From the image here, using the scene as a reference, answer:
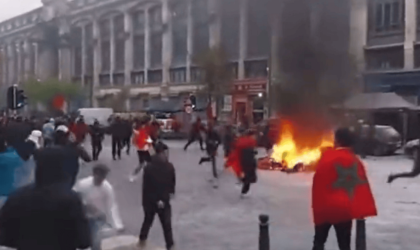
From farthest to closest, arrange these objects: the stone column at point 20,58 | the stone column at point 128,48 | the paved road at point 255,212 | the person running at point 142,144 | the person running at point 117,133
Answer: the stone column at point 20,58, the stone column at point 128,48, the person running at point 117,133, the person running at point 142,144, the paved road at point 255,212

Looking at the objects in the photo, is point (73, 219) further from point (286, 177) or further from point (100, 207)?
point (286, 177)

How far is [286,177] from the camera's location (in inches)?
640

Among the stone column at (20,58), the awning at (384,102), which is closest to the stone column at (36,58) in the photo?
the stone column at (20,58)

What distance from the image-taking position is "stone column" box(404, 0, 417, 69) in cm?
3172

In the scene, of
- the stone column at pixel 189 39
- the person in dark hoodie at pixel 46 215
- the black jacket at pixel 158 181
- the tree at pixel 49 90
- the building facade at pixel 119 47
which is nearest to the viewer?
the person in dark hoodie at pixel 46 215

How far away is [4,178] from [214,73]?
Result: 29.8 meters

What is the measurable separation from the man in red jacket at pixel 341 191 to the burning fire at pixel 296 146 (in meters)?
11.2

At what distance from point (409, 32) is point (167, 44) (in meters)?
18.4

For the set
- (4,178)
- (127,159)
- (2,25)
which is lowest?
(127,159)

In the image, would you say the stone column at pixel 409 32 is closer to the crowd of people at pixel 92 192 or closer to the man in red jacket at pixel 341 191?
the crowd of people at pixel 92 192

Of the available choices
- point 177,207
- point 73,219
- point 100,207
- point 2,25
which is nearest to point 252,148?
point 177,207

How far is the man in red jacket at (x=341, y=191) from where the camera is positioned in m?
6.24

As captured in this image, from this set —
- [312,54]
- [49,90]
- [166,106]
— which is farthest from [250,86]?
Answer: [49,90]

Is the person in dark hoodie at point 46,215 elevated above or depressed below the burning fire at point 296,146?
above
